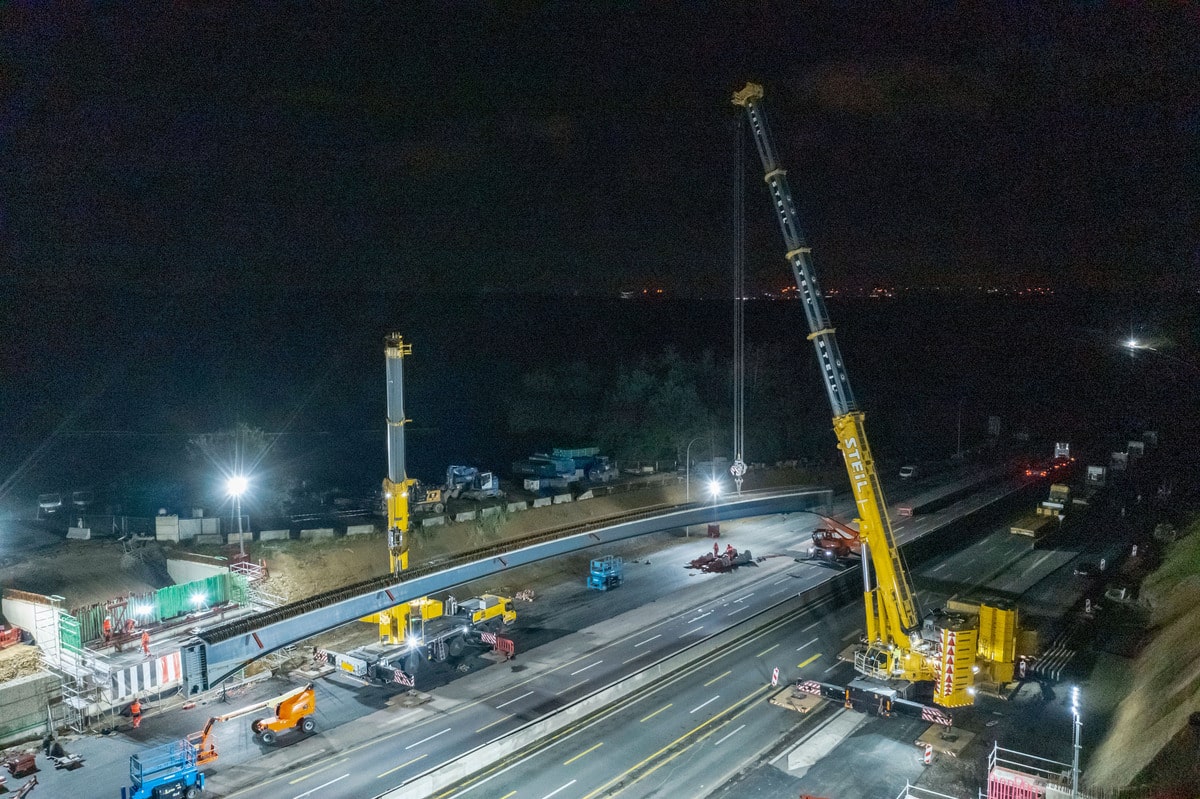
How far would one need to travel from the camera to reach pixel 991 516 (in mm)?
51688

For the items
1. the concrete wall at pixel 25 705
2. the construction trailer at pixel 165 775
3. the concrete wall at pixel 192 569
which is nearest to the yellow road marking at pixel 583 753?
the construction trailer at pixel 165 775

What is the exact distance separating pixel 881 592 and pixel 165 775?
2097 centimetres

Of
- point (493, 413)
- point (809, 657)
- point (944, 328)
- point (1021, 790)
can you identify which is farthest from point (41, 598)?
point (944, 328)

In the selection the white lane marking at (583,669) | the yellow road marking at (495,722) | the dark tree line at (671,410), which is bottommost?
the white lane marking at (583,669)

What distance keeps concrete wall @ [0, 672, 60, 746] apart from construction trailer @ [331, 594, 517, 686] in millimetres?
8335

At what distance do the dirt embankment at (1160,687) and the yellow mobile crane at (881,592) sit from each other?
148 inches

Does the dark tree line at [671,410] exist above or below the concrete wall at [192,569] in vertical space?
above

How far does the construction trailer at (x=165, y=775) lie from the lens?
1827 cm

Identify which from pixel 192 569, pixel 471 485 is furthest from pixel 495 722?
A: pixel 471 485

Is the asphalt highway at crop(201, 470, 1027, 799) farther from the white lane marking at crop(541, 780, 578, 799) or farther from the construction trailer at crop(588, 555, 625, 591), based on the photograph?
the white lane marking at crop(541, 780, 578, 799)

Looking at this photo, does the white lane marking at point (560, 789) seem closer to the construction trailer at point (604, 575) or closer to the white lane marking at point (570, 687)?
the white lane marking at point (570, 687)

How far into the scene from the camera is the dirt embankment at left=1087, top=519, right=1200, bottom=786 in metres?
17.4

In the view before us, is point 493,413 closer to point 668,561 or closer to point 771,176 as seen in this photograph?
point 668,561

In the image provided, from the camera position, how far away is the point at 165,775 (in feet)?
60.7
